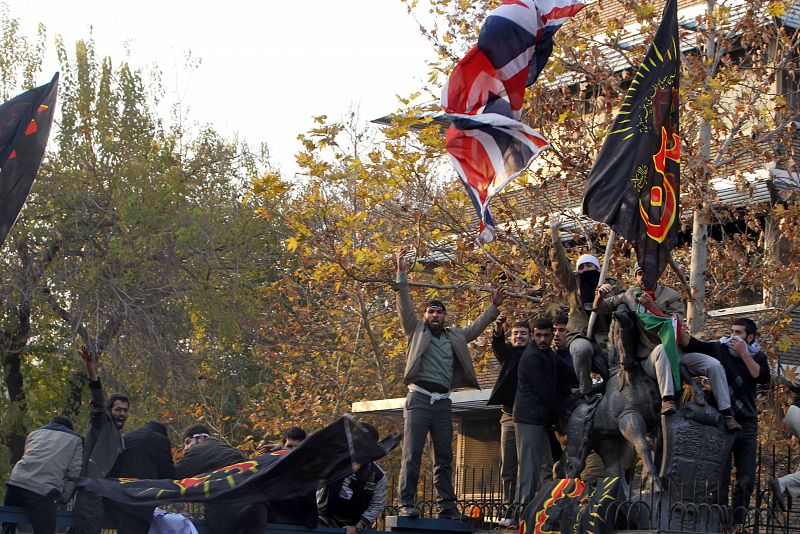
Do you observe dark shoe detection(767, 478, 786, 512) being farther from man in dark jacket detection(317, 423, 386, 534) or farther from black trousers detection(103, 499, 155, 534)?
black trousers detection(103, 499, 155, 534)

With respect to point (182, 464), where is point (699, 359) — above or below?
above

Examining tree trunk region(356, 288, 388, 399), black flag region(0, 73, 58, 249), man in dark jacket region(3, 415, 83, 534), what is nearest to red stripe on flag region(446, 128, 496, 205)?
black flag region(0, 73, 58, 249)

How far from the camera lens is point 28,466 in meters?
12.3

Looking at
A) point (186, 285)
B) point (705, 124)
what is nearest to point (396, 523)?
point (705, 124)

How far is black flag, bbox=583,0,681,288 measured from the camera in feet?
43.1

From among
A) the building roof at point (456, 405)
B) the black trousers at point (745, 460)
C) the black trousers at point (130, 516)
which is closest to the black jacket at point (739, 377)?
the black trousers at point (745, 460)

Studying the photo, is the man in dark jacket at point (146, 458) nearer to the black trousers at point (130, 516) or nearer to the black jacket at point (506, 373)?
the black trousers at point (130, 516)

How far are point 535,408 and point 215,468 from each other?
297cm

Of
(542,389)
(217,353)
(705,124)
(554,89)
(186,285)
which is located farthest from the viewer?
(217,353)

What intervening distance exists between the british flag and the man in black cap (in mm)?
1278

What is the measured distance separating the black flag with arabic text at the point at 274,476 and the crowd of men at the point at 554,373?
1.38 metres

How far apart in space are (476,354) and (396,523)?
951 cm

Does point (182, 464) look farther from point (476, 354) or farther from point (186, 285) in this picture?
point (186, 285)

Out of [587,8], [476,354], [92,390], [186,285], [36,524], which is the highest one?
[587,8]
